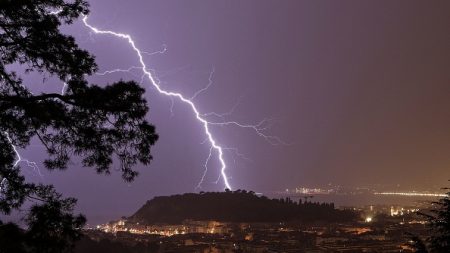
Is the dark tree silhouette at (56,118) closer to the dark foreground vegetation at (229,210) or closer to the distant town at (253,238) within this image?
the distant town at (253,238)

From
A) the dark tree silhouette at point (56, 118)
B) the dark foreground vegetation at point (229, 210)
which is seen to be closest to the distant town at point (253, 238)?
the dark foreground vegetation at point (229, 210)

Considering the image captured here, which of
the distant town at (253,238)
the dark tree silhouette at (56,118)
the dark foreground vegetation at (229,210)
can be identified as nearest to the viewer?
the dark tree silhouette at (56,118)

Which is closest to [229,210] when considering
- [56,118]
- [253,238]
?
[253,238]

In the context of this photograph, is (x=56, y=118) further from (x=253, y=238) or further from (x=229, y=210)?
(x=229, y=210)

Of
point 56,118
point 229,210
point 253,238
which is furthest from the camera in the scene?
point 229,210

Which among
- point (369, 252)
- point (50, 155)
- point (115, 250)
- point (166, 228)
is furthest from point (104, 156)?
point (166, 228)
